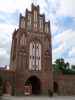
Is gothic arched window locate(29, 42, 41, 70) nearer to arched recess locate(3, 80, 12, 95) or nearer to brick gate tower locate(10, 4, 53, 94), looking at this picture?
brick gate tower locate(10, 4, 53, 94)

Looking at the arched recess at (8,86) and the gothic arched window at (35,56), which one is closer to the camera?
the arched recess at (8,86)

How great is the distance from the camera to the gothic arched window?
128ft

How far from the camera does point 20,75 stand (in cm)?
3775

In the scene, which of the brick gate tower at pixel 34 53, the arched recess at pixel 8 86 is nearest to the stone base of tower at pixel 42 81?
the brick gate tower at pixel 34 53

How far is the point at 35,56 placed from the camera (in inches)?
1572

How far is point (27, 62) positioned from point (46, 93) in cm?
697

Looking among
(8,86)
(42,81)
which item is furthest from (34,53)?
(8,86)

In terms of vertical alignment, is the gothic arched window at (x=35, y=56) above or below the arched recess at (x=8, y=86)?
above

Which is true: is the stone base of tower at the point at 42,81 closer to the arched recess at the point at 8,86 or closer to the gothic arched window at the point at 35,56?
the gothic arched window at the point at 35,56

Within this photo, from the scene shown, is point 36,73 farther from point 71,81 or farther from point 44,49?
point 71,81

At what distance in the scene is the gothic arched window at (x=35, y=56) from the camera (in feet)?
128

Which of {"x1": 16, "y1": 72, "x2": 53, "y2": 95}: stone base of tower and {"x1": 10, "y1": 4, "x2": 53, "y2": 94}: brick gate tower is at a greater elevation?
{"x1": 10, "y1": 4, "x2": 53, "y2": 94}: brick gate tower

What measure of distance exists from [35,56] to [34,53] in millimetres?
636

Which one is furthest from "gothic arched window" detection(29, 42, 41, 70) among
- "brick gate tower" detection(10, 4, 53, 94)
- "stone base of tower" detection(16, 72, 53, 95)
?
"stone base of tower" detection(16, 72, 53, 95)
